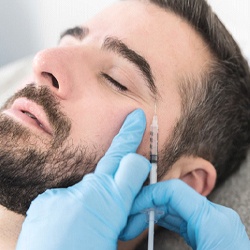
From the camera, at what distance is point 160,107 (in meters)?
1.20

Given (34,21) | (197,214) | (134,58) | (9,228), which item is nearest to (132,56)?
(134,58)

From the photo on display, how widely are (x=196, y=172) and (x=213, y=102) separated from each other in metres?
0.22

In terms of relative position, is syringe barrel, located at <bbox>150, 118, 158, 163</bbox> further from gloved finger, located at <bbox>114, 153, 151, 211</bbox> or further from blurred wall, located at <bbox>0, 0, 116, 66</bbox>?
blurred wall, located at <bbox>0, 0, 116, 66</bbox>

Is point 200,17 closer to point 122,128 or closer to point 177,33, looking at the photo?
point 177,33

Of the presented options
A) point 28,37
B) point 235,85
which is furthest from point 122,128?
point 28,37

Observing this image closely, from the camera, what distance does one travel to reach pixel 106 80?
119 cm

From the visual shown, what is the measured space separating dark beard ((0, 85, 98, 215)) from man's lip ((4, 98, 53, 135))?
14 mm

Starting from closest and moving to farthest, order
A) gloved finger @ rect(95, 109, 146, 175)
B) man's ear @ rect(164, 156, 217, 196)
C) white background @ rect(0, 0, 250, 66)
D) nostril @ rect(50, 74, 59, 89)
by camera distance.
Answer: gloved finger @ rect(95, 109, 146, 175)
nostril @ rect(50, 74, 59, 89)
man's ear @ rect(164, 156, 217, 196)
white background @ rect(0, 0, 250, 66)

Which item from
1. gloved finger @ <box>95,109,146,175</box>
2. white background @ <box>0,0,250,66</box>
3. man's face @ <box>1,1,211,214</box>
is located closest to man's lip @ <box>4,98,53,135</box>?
man's face @ <box>1,1,211,214</box>

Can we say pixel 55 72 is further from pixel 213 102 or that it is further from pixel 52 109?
pixel 213 102

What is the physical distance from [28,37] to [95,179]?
5.71 ft

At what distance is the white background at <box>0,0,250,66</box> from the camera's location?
2273 mm

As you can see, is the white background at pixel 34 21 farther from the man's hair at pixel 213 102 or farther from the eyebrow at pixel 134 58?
the eyebrow at pixel 134 58

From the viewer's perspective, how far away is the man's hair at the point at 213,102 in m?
1.24
